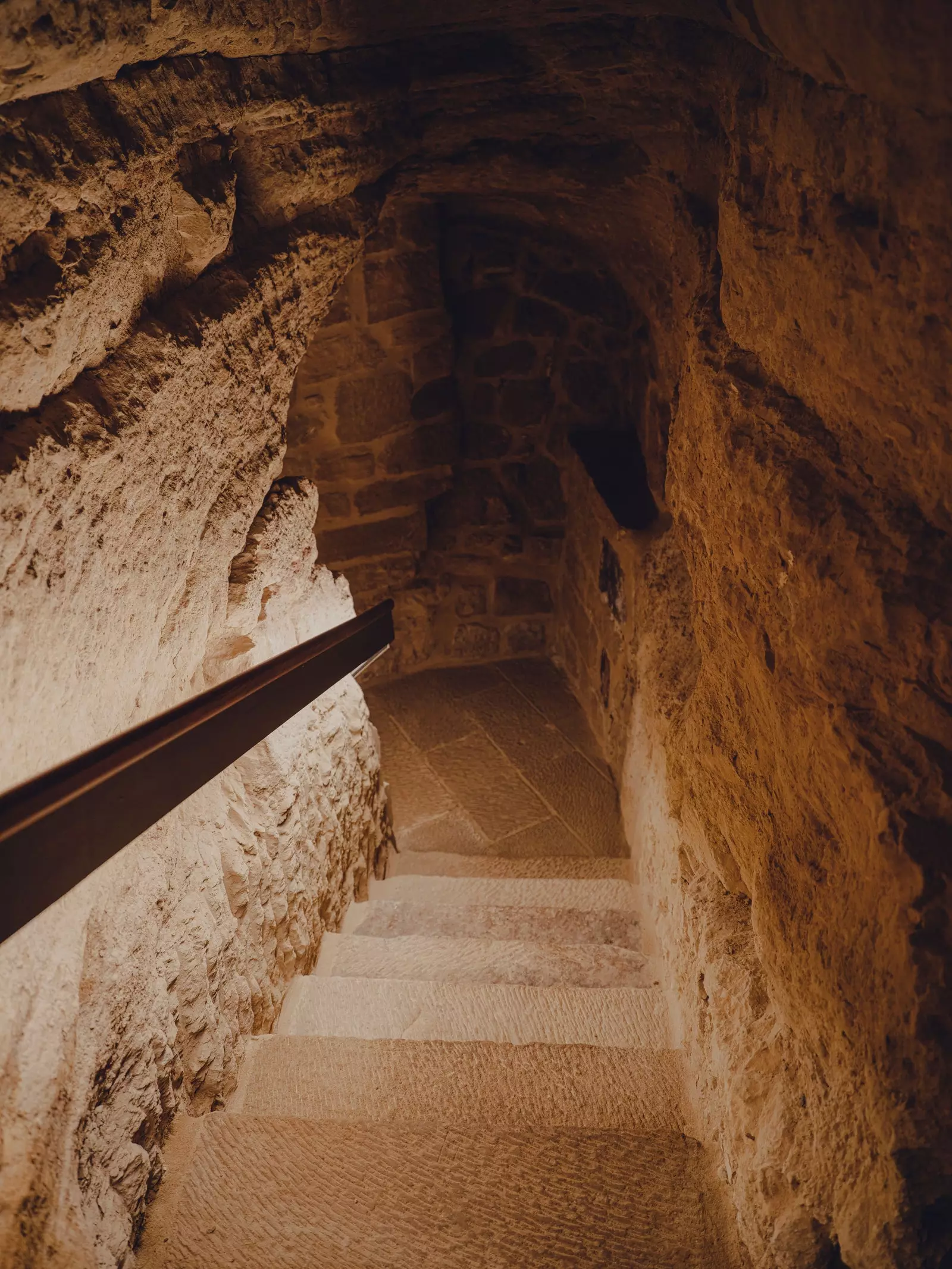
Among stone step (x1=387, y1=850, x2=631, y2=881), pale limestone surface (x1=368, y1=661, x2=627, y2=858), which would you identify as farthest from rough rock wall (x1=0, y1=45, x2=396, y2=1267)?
pale limestone surface (x1=368, y1=661, x2=627, y2=858)

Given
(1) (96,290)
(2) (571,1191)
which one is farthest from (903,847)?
(1) (96,290)

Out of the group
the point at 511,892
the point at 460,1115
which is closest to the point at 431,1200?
the point at 460,1115

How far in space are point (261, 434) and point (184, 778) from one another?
80 centimetres

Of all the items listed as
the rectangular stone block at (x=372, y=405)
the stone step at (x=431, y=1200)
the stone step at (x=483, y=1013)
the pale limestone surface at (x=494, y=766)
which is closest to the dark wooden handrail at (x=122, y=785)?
the stone step at (x=431, y=1200)

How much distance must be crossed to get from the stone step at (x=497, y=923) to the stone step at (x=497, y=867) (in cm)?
31

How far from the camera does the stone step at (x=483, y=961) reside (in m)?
2.20

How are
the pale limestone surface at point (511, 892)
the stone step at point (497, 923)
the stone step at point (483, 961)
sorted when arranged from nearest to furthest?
the stone step at point (483, 961) → the stone step at point (497, 923) → the pale limestone surface at point (511, 892)

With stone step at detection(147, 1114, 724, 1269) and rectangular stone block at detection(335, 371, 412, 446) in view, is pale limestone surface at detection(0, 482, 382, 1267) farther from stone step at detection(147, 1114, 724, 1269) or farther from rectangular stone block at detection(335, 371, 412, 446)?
rectangular stone block at detection(335, 371, 412, 446)

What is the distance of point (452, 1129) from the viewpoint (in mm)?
1470

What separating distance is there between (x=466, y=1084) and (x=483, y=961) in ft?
2.06

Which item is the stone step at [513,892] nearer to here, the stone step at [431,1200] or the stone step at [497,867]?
the stone step at [497,867]

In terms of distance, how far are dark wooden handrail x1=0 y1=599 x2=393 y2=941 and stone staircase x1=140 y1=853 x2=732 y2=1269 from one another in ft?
2.28

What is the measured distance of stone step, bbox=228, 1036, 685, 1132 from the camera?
1.60 metres

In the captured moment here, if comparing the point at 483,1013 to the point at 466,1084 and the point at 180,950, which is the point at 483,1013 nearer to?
the point at 466,1084
